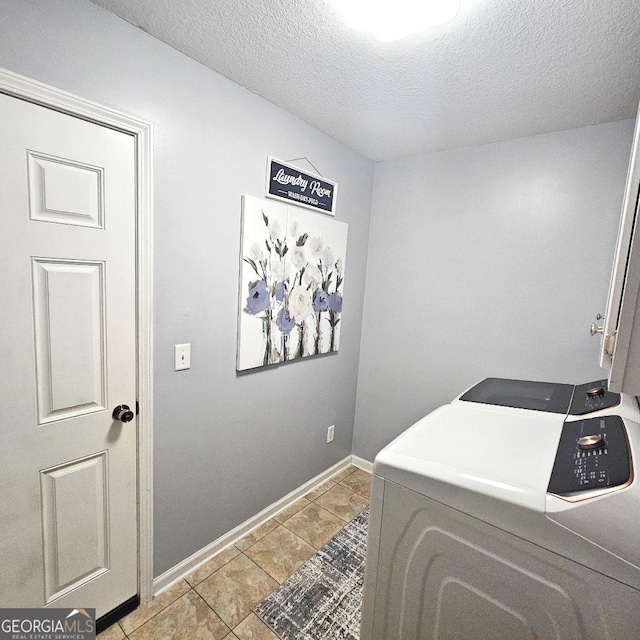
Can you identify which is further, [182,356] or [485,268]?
[485,268]

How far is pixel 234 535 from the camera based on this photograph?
1.93 meters

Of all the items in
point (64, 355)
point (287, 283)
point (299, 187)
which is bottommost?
point (64, 355)

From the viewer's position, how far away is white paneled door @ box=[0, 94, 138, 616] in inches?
43.3

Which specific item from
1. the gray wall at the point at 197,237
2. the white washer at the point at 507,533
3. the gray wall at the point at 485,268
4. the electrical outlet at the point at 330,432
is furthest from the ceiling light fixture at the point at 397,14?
the electrical outlet at the point at 330,432

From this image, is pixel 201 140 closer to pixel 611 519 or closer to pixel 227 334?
pixel 227 334

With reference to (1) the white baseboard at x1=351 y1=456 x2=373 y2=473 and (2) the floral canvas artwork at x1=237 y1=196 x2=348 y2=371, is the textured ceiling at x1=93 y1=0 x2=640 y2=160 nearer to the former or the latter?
(2) the floral canvas artwork at x1=237 y1=196 x2=348 y2=371

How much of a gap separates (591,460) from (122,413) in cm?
155

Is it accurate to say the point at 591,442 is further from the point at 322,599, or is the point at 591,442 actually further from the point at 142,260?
the point at 142,260

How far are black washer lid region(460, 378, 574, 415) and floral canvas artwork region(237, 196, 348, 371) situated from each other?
0.98 meters

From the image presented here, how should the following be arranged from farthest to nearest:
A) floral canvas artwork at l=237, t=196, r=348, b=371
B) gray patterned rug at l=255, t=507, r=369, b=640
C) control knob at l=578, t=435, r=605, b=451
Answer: floral canvas artwork at l=237, t=196, r=348, b=371
gray patterned rug at l=255, t=507, r=369, b=640
control knob at l=578, t=435, r=605, b=451

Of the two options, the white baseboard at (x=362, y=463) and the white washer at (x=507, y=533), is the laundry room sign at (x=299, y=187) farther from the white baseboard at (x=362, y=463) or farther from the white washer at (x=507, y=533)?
the white baseboard at (x=362, y=463)

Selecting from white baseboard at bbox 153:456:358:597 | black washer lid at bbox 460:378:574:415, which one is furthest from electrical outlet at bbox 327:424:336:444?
black washer lid at bbox 460:378:574:415

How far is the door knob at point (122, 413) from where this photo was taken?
138cm

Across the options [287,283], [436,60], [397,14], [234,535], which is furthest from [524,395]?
[234,535]
